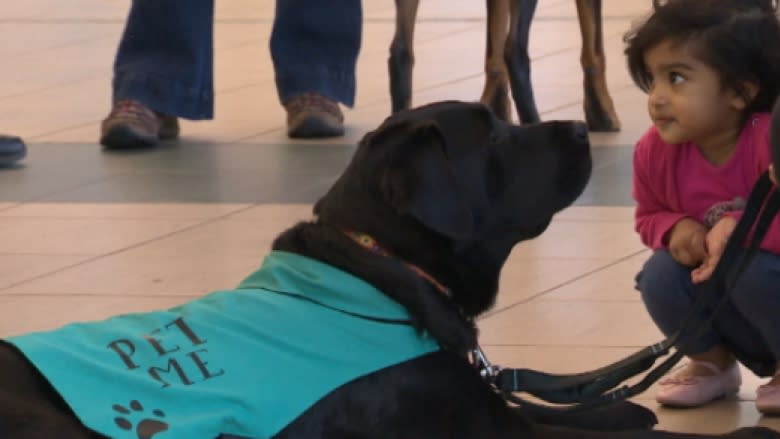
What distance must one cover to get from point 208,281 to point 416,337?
1.71 meters

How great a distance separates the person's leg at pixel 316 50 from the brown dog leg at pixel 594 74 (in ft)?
3.35

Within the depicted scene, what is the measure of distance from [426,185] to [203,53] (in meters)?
3.95

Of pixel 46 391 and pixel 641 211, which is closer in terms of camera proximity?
pixel 46 391

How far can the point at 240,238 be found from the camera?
16.9ft

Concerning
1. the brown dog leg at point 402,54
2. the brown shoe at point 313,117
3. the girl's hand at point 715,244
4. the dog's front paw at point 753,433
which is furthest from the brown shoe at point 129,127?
the dog's front paw at point 753,433

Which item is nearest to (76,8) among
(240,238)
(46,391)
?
(240,238)

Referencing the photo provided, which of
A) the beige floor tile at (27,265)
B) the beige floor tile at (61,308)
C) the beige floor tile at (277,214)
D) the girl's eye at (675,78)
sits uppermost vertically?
the girl's eye at (675,78)

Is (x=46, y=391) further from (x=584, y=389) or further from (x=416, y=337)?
(x=584, y=389)

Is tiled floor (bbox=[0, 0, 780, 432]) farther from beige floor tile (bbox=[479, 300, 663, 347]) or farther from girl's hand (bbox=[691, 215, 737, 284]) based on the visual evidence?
girl's hand (bbox=[691, 215, 737, 284])

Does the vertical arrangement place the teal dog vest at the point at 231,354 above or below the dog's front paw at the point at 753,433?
above

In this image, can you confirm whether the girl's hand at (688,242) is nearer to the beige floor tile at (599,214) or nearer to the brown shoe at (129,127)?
the beige floor tile at (599,214)

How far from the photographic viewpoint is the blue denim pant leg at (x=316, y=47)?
691cm

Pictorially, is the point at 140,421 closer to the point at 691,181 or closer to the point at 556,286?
the point at 691,181

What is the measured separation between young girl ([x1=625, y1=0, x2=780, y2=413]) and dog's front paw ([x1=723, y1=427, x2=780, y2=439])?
A: 0.70 feet
